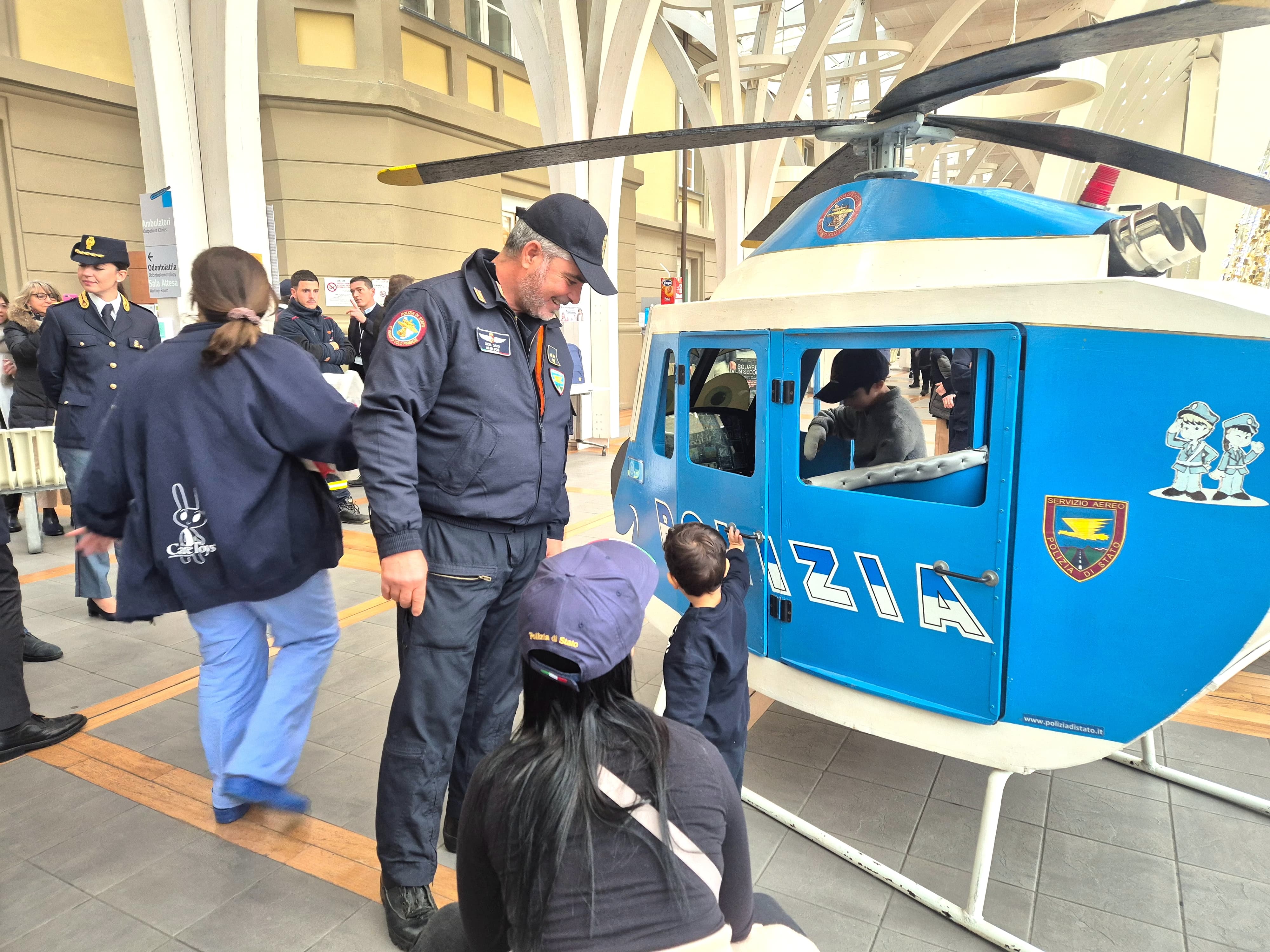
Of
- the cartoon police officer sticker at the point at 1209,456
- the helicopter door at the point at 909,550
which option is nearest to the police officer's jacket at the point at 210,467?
the helicopter door at the point at 909,550

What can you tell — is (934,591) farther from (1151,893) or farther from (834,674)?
(1151,893)

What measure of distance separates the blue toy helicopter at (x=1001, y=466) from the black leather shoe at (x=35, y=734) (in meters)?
2.63

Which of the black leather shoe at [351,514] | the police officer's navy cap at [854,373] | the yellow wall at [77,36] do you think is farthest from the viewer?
the yellow wall at [77,36]

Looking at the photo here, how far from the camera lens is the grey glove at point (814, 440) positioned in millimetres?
3809

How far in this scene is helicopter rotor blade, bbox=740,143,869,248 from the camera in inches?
Result: 150

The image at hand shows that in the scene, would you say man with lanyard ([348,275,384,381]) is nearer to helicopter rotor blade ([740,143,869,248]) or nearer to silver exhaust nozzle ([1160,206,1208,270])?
helicopter rotor blade ([740,143,869,248])

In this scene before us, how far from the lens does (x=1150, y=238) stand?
7.71ft

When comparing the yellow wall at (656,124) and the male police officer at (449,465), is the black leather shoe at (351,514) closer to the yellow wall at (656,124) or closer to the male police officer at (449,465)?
the male police officer at (449,465)

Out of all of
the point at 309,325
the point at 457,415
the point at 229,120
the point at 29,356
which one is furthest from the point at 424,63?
the point at 457,415

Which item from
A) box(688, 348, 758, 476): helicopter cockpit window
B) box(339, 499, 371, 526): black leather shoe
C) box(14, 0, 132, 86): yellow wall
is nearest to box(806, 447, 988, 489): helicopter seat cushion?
box(688, 348, 758, 476): helicopter cockpit window

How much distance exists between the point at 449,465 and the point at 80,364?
3803 millimetres

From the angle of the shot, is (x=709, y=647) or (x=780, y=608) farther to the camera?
(x=780, y=608)

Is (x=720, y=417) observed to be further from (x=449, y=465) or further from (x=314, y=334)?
(x=314, y=334)

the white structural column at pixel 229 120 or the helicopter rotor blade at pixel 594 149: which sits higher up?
the white structural column at pixel 229 120
